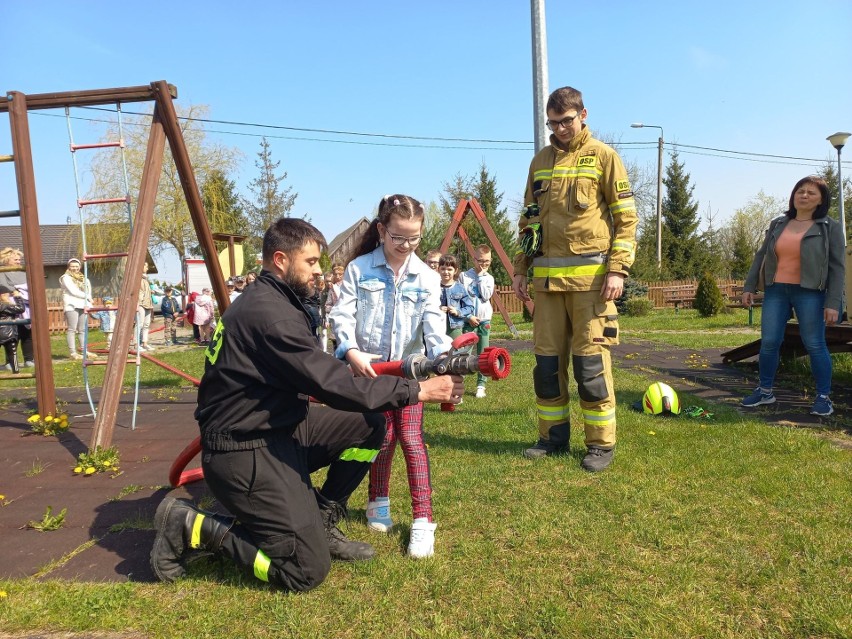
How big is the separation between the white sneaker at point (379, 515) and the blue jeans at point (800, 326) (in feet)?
13.4

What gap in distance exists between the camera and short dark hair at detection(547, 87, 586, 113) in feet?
12.8

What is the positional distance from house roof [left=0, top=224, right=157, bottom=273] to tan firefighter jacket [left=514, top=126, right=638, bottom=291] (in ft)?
104

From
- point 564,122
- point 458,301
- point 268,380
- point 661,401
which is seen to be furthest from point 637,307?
point 268,380

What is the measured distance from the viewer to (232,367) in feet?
8.65

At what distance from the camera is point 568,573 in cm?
261

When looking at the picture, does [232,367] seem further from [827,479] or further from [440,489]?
[827,479]

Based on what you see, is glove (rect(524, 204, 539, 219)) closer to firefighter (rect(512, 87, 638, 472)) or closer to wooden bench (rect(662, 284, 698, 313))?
firefighter (rect(512, 87, 638, 472))

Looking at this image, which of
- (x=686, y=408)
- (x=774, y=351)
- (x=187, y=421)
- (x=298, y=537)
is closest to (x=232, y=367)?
(x=298, y=537)

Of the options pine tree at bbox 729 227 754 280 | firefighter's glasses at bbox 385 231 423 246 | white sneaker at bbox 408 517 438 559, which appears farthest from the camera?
pine tree at bbox 729 227 754 280

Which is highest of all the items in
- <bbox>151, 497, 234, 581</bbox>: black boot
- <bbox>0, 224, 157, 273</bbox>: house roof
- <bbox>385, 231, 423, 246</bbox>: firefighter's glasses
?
<bbox>0, 224, 157, 273</bbox>: house roof

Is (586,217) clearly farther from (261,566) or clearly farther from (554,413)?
(261,566)

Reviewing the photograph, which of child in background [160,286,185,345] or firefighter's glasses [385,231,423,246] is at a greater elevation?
firefighter's glasses [385,231,423,246]

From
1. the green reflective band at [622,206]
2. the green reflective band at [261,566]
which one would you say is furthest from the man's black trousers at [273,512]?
the green reflective band at [622,206]

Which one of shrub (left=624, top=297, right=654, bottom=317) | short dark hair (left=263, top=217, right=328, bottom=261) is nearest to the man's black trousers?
short dark hair (left=263, top=217, right=328, bottom=261)
